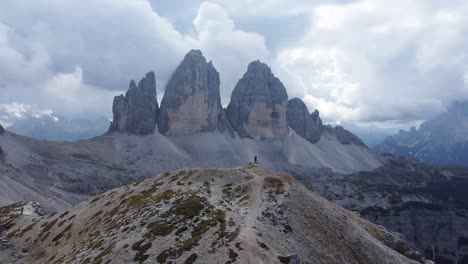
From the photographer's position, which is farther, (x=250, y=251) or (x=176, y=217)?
(x=176, y=217)

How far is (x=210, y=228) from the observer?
46.5 meters

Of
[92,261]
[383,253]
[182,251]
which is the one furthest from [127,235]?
[383,253]

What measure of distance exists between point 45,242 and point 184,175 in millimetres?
23305

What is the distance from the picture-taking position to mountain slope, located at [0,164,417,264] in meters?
43.9

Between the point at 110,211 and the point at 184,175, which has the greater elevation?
the point at 184,175

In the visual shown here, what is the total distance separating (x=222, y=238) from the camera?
43.9m

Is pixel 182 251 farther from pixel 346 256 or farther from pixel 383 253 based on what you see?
pixel 383 253

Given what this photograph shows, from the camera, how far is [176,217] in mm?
51156

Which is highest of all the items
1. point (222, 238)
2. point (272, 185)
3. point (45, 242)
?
point (272, 185)

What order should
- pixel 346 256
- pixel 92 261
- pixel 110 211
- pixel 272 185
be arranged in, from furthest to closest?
pixel 110 211 → pixel 272 185 → pixel 346 256 → pixel 92 261

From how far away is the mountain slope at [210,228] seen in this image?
144ft

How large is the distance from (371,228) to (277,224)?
20.7 metres

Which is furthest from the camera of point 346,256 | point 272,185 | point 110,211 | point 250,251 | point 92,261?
point 110,211

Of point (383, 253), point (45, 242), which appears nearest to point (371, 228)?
point (383, 253)
